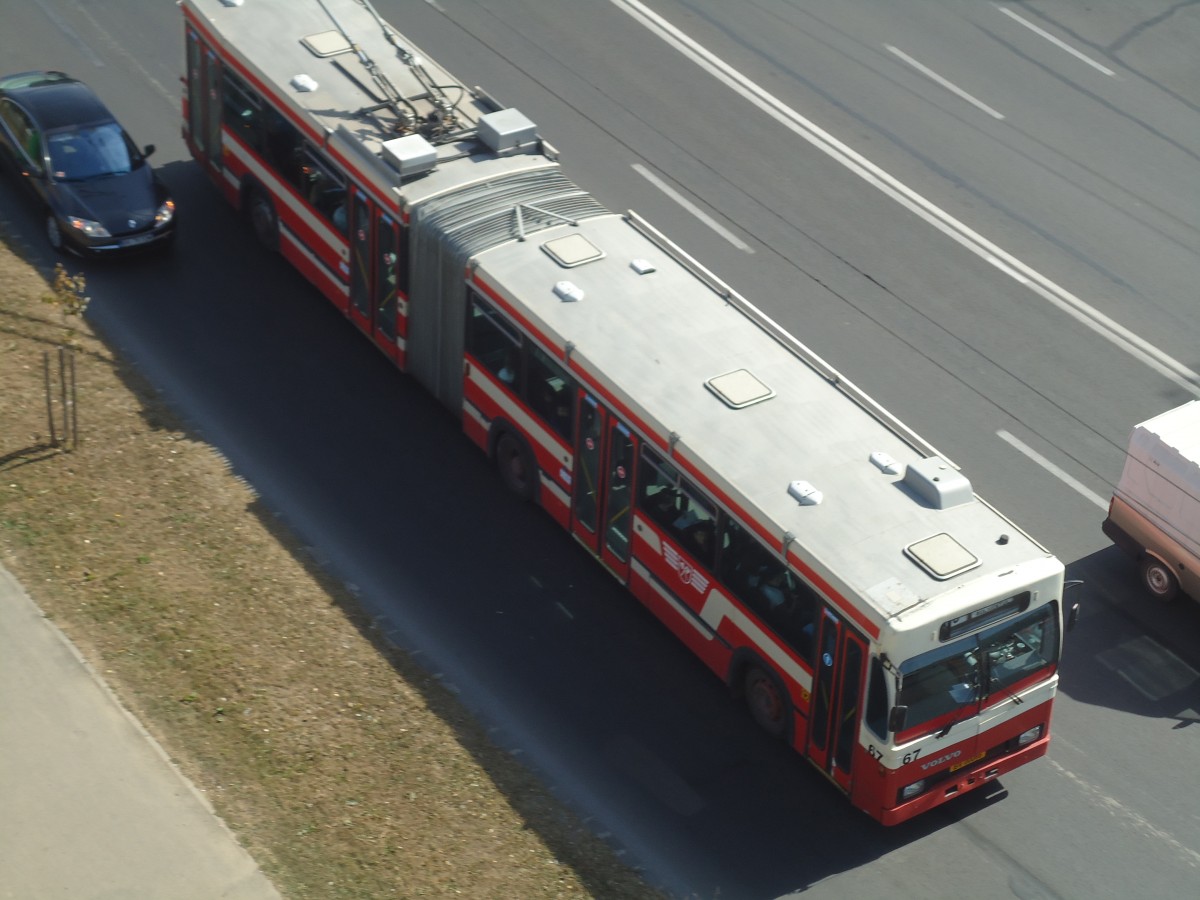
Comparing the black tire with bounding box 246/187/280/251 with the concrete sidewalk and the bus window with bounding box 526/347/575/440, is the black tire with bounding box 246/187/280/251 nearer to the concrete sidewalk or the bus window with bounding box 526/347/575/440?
the bus window with bounding box 526/347/575/440

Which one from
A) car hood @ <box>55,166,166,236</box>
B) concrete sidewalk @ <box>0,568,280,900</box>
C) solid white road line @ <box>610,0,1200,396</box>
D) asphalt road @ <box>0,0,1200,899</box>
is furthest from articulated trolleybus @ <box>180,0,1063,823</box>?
solid white road line @ <box>610,0,1200,396</box>

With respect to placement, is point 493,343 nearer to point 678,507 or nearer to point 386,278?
point 386,278

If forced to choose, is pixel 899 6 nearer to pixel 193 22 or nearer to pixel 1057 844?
pixel 193 22

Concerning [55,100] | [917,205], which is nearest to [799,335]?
[917,205]

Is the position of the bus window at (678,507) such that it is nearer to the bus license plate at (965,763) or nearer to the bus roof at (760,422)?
the bus roof at (760,422)

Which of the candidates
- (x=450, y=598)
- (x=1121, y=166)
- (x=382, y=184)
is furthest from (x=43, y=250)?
(x=1121, y=166)
